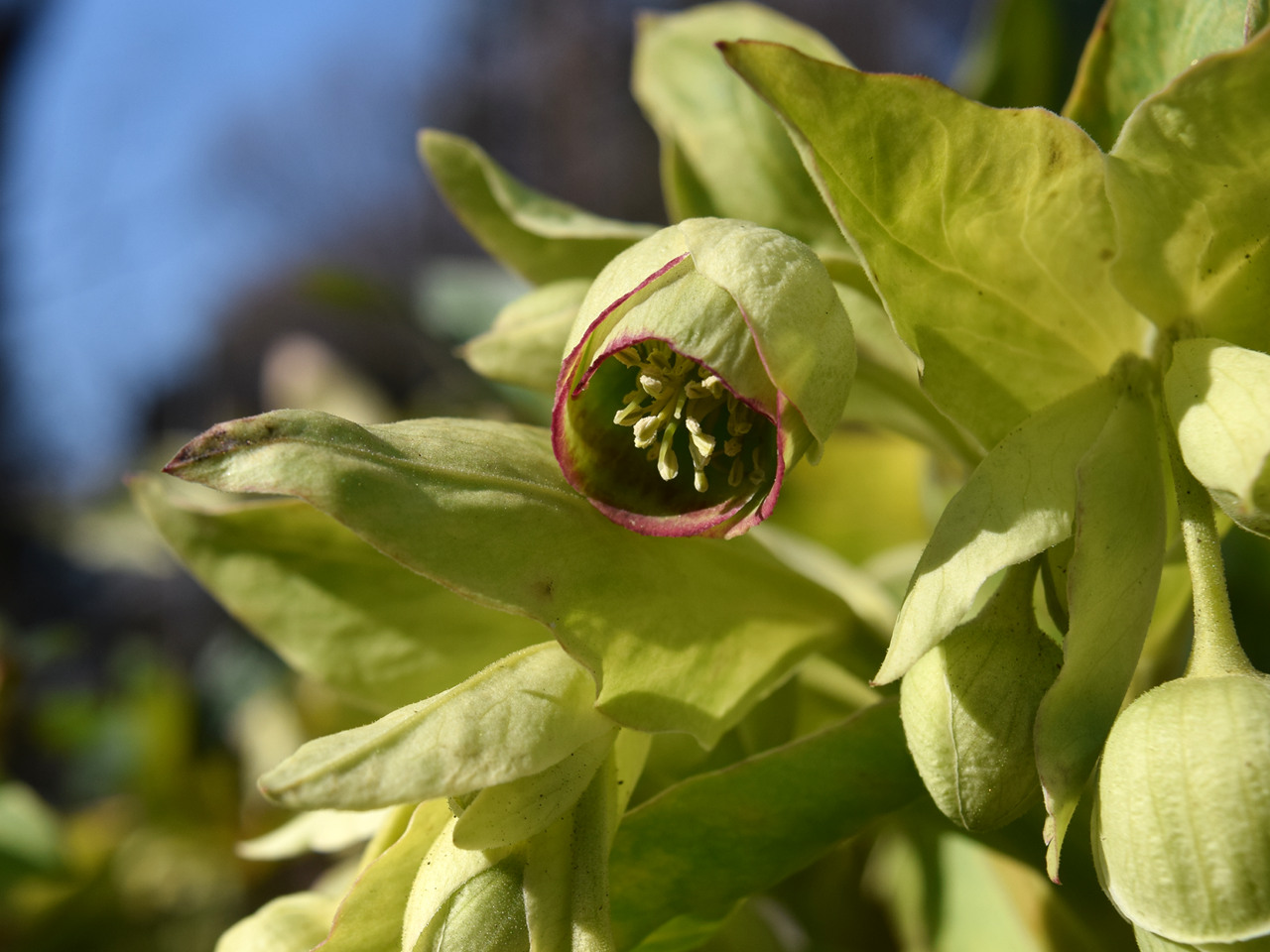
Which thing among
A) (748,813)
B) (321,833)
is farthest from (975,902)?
(321,833)

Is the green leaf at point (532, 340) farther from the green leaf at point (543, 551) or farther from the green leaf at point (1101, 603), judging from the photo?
the green leaf at point (1101, 603)

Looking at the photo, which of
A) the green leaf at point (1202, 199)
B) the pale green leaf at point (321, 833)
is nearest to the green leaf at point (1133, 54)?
the green leaf at point (1202, 199)

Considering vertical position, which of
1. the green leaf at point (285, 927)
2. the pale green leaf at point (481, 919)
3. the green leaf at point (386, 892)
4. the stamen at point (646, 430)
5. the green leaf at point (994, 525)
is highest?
the stamen at point (646, 430)

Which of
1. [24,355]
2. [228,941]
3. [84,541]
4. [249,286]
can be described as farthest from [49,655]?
[249,286]

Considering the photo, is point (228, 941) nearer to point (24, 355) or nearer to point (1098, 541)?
point (1098, 541)

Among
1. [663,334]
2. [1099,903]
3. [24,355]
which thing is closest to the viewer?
[663,334]

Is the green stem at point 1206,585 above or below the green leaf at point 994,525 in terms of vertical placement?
below

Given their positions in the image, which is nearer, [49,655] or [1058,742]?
[1058,742]
